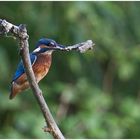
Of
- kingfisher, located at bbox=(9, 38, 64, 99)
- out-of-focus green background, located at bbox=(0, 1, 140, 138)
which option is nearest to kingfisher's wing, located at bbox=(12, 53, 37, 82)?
kingfisher, located at bbox=(9, 38, 64, 99)

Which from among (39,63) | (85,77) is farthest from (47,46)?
(85,77)

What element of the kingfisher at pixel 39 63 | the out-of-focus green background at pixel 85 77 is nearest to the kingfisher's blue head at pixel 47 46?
the kingfisher at pixel 39 63

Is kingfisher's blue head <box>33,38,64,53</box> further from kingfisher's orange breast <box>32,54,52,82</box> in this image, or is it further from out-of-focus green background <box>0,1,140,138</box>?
out-of-focus green background <box>0,1,140,138</box>

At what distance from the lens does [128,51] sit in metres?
3.19

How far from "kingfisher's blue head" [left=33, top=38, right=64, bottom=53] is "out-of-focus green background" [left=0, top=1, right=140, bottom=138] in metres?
1.38

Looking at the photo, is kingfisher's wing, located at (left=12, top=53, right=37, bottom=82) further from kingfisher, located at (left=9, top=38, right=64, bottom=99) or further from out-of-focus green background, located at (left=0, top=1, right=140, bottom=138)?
out-of-focus green background, located at (left=0, top=1, right=140, bottom=138)

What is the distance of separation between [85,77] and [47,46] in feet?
6.97

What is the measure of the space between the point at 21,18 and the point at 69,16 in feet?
1.83

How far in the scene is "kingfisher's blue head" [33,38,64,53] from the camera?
26.0 inches

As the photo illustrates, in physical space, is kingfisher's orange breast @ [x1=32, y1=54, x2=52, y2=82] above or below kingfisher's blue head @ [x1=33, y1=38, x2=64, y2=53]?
below

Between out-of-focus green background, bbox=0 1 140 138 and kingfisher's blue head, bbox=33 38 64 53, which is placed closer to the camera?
kingfisher's blue head, bbox=33 38 64 53

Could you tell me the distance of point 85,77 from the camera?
110 inches

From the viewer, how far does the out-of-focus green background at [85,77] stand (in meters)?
2.37

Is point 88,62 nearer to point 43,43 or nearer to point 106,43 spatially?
point 106,43
